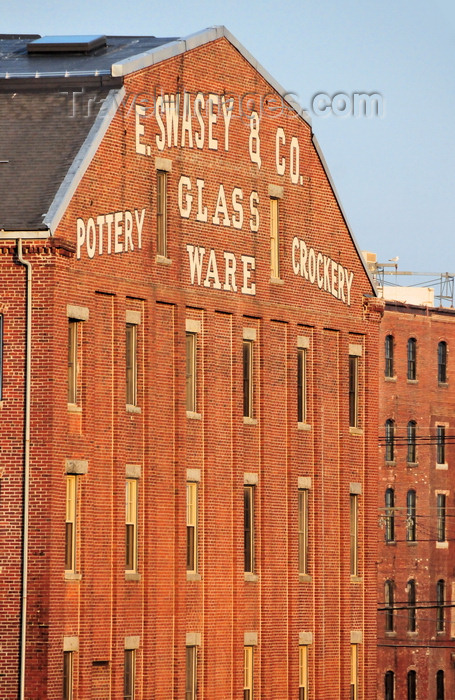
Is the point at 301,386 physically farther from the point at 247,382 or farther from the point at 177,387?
the point at 177,387

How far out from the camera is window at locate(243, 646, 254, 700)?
185 ft

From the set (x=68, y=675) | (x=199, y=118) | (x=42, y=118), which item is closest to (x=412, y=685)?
(x=199, y=118)

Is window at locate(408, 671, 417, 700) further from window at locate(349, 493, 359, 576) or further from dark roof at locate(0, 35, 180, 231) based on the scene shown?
dark roof at locate(0, 35, 180, 231)

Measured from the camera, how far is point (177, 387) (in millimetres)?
53438

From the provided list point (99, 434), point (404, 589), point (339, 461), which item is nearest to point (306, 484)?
point (339, 461)

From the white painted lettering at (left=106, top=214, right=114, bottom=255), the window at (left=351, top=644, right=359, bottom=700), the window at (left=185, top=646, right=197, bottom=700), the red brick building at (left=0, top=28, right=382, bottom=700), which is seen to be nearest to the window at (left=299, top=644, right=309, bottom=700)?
the red brick building at (left=0, top=28, right=382, bottom=700)

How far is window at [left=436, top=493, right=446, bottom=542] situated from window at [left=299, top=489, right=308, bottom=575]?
45.7 m

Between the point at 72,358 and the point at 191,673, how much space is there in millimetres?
10615

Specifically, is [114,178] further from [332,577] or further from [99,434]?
[332,577]

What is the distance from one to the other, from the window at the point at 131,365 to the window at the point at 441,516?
5477cm

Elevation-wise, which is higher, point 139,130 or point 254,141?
point 254,141

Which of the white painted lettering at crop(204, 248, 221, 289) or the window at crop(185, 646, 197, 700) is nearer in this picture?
the window at crop(185, 646, 197, 700)

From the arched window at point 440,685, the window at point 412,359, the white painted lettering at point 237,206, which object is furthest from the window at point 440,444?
the white painted lettering at point 237,206

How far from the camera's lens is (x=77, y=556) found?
48531 mm
